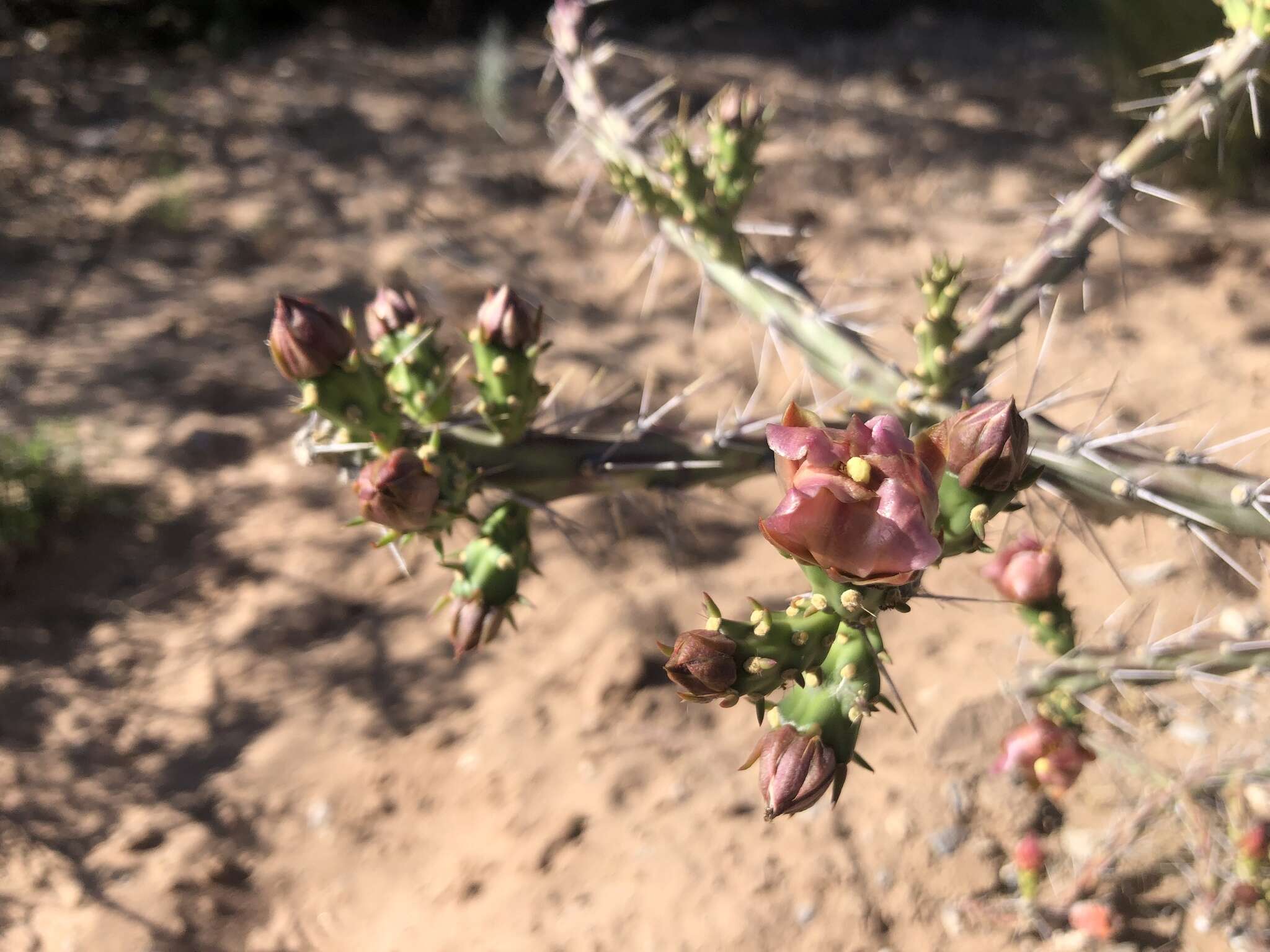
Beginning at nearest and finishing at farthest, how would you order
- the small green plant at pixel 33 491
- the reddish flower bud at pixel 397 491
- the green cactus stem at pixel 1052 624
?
the reddish flower bud at pixel 397 491 < the green cactus stem at pixel 1052 624 < the small green plant at pixel 33 491

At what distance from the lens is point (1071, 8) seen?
5098mm

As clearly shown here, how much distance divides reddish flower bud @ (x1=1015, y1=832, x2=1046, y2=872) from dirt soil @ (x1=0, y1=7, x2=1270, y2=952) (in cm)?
16

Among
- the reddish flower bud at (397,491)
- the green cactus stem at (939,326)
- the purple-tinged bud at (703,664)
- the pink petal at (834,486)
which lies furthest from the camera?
the green cactus stem at (939,326)

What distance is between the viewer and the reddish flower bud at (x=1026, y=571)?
158cm

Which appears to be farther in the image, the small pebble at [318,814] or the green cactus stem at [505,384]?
the small pebble at [318,814]

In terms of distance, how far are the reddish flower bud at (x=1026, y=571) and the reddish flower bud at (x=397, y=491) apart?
3.29ft

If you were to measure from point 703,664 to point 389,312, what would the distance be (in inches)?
33.0

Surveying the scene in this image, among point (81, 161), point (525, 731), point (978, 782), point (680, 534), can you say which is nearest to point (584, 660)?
point (525, 731)

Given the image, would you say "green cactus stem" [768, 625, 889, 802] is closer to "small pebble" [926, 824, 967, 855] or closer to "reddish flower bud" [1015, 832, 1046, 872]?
"reddish flower bud" [1015, 832, 1046, 872]

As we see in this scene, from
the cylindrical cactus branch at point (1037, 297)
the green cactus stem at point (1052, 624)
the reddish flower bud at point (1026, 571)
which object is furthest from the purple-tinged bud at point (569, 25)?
the green cactus stem at point (1052, 624)

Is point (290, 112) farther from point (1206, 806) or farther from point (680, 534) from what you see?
point (1206, 806)

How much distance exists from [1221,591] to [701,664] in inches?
85.9

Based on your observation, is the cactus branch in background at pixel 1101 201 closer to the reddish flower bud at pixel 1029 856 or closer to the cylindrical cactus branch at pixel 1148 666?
the cylindrical cactus branch at pixel 1148 666

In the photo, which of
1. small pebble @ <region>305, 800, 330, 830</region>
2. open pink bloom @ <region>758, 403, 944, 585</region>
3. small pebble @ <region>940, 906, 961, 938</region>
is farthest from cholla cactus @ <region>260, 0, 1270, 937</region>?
small pebble @ <region>305, 800, 330, 830</region>
